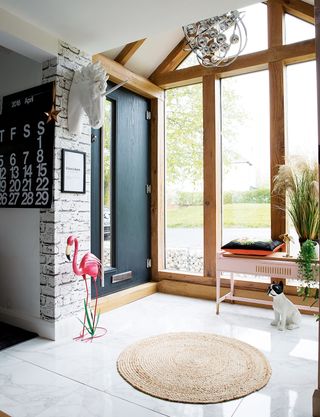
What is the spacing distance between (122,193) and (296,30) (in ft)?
8.22

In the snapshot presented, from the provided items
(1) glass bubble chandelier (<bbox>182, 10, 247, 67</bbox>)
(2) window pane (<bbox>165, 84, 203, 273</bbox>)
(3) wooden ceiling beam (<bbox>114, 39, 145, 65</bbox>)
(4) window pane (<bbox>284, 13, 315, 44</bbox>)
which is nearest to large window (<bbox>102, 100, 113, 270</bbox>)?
(3) wooden ceiling beam (<bbox>114, 39, 145, 65</bbox>)

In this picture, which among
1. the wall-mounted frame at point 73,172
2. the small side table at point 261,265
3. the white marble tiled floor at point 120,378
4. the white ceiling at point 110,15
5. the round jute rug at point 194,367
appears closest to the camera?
the white marble tiled floor at point 120,378

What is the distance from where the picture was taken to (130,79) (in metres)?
3.83

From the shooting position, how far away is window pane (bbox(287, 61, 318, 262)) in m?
3.47

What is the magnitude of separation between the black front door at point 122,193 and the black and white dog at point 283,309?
168 cm

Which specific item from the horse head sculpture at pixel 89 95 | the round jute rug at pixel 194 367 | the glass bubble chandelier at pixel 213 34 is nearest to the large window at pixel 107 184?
the horse head sculpture at pixel 89 95

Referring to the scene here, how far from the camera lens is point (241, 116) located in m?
3.91

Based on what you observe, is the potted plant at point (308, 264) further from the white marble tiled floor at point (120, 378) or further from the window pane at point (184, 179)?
the window pane at point (184, 179)

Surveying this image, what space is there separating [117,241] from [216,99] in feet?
6.52

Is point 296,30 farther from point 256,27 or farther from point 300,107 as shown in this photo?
point 300,107

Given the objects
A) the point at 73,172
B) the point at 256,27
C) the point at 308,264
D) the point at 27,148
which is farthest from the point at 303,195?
the point at 27,148

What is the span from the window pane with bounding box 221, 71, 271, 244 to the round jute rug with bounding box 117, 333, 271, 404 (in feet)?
4.75

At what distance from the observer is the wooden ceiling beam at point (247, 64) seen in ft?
11.2

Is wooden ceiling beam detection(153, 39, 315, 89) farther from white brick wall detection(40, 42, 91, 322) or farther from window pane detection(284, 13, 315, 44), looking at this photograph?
white brick wall detection(40, 42, 91, 322)
